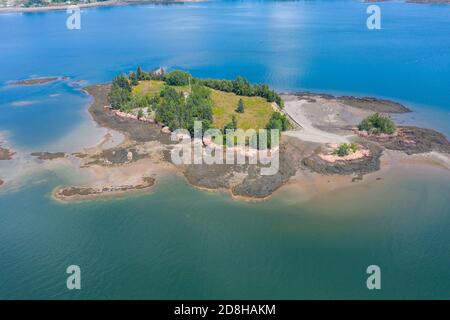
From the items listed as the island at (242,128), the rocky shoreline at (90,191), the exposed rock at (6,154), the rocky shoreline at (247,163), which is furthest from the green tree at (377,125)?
the exposed rock at (6,154)

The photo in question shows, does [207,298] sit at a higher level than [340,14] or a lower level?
lower

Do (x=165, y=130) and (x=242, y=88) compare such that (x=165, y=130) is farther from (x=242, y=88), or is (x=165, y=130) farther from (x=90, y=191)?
(x=242, y=88)

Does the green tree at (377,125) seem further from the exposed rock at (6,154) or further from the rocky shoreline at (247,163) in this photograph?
the exposed rock at (6,154)

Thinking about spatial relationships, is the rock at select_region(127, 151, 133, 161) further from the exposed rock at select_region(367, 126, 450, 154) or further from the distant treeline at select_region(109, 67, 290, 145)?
the exposed rock at select_region(367, 126, 450, 154)

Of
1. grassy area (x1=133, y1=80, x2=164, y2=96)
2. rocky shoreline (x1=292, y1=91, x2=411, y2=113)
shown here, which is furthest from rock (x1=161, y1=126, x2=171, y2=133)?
rocky shoreline (x1=292, y1=91, x2=411, y2=113)

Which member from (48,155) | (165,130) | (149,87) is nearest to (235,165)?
(165,130)

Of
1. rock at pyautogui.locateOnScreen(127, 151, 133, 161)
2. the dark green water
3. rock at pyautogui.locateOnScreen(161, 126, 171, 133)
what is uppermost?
rock at pyautogui.locateOnScreen(161, 126, 171, 133)
